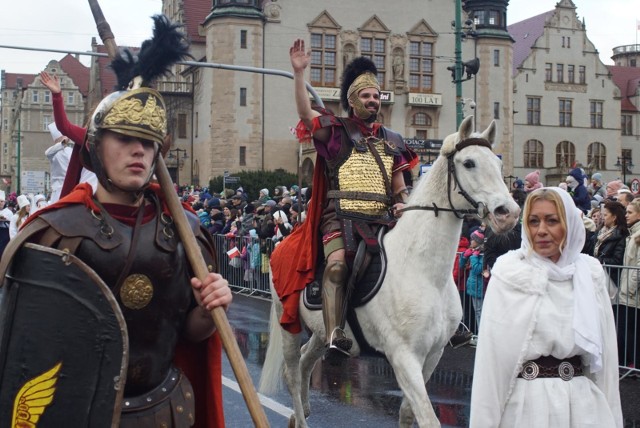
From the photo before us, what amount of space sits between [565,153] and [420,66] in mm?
19390

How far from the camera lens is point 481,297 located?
12.3m

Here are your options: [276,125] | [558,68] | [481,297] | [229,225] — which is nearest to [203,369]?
[481,297]

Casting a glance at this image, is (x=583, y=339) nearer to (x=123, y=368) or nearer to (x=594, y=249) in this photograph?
(x=123, y=368)

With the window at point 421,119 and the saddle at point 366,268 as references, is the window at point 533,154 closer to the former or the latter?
the window at point 421,119

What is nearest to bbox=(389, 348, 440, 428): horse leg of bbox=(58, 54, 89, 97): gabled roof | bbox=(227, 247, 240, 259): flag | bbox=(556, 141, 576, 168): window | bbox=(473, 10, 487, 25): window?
bbox=(227, 247, 240, 259): flag

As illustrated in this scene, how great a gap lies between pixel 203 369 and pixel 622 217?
25.9ft

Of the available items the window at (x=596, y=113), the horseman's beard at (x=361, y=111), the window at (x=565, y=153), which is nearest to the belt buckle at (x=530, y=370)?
the horseman's beard at (x=361, y=111)

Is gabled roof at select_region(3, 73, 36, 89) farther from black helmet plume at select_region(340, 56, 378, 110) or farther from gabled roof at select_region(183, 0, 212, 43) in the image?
black helmet plume at select_region(340, 56, 378, 110)

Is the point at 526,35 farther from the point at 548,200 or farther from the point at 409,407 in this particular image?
the point at 548,200

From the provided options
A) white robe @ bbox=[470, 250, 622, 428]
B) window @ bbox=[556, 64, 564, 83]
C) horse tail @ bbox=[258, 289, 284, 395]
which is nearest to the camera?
white robe @ bbox=[470, 250, 622, 428]

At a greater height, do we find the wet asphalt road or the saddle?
the saddle

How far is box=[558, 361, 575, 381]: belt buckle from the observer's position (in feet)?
14.8

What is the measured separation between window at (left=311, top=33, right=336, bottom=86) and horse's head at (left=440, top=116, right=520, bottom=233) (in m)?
54.6

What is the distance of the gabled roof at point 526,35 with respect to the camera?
77.9 m
